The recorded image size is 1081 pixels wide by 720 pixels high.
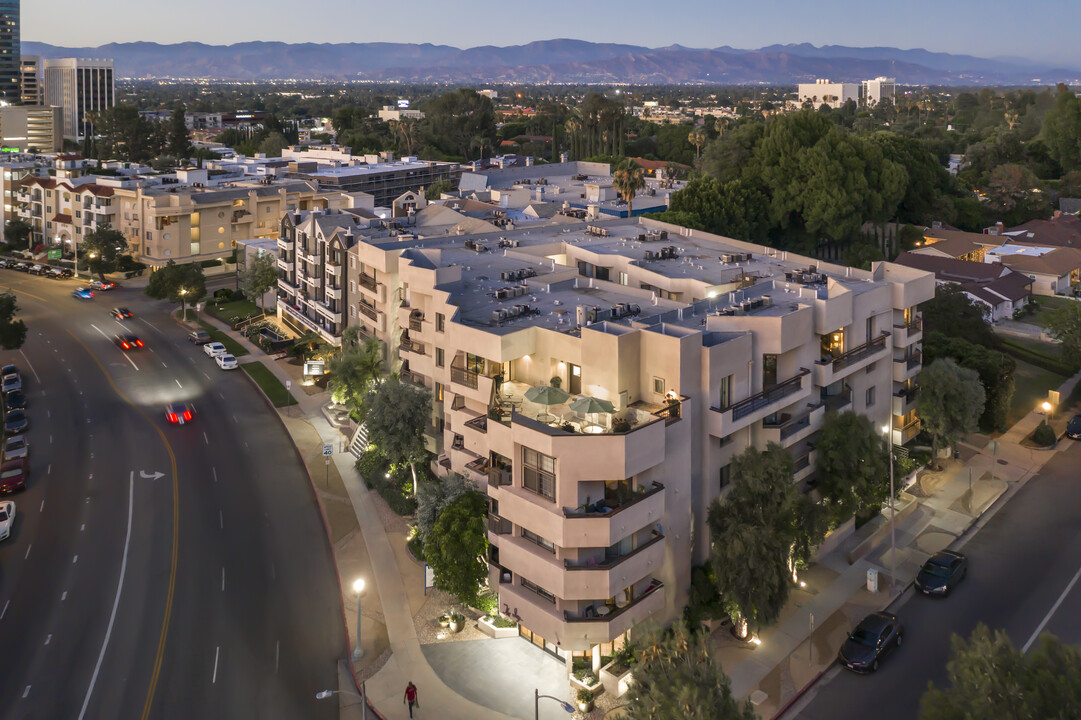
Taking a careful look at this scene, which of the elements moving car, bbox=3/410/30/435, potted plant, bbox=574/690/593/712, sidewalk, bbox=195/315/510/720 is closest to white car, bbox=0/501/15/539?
moving car, bbox=3/410/30/435

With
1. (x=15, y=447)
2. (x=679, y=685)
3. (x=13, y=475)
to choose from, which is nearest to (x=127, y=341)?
(x=15, y=447)

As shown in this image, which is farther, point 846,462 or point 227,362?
point 227,362

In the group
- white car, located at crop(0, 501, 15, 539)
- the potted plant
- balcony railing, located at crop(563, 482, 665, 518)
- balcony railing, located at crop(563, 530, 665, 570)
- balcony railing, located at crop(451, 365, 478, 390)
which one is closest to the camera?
the potted plant

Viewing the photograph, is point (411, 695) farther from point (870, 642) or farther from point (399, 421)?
point (870, 642)

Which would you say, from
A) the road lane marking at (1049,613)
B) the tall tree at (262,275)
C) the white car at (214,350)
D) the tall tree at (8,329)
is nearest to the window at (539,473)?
the road lane marking at (1049,613)

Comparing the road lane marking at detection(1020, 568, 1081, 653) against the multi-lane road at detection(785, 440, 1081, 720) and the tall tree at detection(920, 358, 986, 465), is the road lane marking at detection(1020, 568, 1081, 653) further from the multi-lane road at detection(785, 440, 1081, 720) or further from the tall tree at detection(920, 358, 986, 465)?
the tall tree at detection(920, 358, 986, 465)

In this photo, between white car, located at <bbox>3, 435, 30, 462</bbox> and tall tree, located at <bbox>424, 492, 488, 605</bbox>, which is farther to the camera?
white car, located at <bbox>3, 435, 30, 462</bbox>

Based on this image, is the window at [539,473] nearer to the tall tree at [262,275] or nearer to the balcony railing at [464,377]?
the balcony railing at [464,377]

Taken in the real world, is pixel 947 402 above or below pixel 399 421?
above
